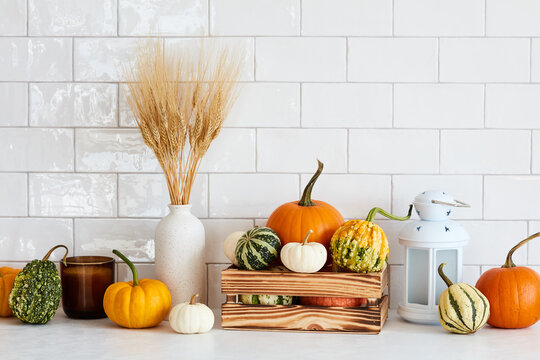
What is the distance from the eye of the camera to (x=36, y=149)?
67.0 inches

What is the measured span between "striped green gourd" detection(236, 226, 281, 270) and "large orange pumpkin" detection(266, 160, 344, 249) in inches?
1.8

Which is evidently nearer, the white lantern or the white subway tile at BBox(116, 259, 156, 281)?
the white lantern

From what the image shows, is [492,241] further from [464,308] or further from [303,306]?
[303,306]

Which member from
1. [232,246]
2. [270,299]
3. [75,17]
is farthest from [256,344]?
[75,17]

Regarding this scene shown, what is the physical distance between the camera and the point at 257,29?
5.47 feet

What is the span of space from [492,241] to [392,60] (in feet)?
1.70

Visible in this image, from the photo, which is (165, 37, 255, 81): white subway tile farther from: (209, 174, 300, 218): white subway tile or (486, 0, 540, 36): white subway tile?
(486, 0, 540, 36): white subway tile

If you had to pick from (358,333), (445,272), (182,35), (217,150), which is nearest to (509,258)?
(445,272)

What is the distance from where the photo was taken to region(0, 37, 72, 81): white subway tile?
1694 mm

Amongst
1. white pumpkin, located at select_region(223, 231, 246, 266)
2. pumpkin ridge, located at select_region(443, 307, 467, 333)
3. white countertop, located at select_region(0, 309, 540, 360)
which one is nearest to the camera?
white countertop, located at select_region(0, 309, 540, 360)

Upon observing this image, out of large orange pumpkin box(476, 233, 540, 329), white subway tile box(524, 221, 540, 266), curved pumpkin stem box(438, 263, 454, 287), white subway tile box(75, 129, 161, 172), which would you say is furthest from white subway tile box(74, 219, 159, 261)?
white subway tile box(524, 221, 540, 266)

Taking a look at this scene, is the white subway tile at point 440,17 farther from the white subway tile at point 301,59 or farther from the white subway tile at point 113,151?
the white subway tile at point 113,151

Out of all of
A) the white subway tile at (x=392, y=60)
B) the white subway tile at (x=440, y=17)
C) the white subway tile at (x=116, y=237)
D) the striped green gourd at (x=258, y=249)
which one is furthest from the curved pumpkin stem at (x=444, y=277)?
the white subway tile at (x=116, y=237)

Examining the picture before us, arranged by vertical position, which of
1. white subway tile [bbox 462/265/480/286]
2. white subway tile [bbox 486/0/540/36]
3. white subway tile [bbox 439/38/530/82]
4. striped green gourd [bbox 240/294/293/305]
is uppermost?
white subway tile [bbox 486/0/540/36]
